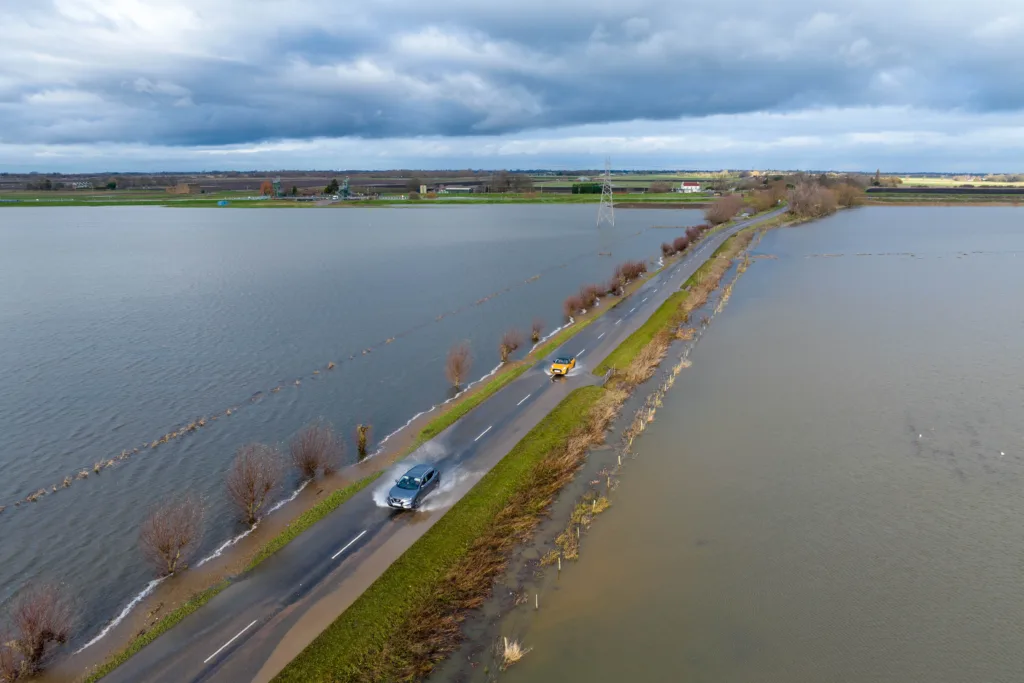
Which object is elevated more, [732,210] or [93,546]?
[732,210]

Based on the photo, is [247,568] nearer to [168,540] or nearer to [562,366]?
[168,540]

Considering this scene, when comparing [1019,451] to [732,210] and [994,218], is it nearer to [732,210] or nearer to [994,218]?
[732,210]

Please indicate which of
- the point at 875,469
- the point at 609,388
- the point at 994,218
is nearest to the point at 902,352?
the point at 875,469

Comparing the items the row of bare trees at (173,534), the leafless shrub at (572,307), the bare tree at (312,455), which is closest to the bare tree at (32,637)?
the row of bare trees at (173,534)

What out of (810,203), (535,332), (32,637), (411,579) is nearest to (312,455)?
(411,579)

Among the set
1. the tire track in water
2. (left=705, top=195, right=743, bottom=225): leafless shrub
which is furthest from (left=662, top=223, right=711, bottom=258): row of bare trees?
the tire track in water

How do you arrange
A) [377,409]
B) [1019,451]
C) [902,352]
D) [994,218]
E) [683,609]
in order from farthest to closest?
[994,218] < [902,352] < [377,409] < [1019,451] < [683,609]

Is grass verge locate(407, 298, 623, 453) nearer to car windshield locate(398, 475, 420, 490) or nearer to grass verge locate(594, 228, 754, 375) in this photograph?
car windshield locate(398, 475, 420, 490)
